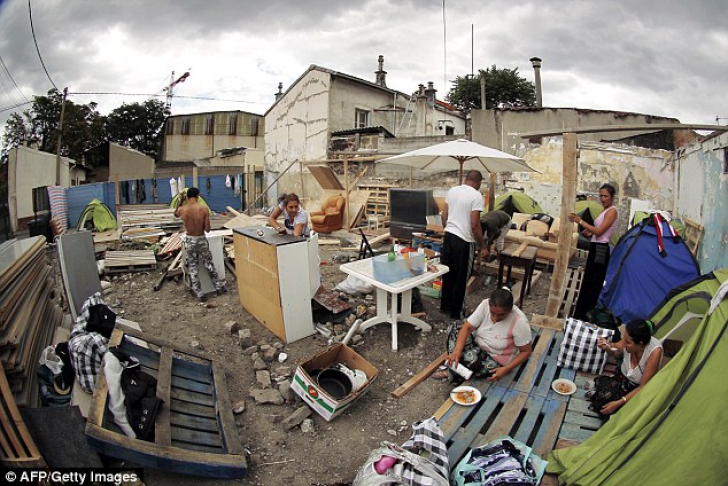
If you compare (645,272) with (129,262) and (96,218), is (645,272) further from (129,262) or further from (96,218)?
(96,218)

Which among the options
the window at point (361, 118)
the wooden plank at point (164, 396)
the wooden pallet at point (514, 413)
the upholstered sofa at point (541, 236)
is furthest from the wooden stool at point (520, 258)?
the window at point (361, 118)

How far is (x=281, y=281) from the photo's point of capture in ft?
15.3

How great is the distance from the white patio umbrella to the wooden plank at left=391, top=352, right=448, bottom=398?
292 centimetres

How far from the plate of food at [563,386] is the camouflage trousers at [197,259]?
4927mm

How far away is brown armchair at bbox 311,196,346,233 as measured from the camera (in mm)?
11641

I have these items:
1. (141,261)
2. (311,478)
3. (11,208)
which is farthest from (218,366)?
(11,208)

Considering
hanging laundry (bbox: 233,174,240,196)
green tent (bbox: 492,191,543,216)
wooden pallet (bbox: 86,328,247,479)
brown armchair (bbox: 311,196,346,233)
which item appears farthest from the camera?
hanging laundry (bbox: 233,174,240,196)

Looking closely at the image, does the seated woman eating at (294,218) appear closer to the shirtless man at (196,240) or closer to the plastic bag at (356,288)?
the plastic bag at (356,288)

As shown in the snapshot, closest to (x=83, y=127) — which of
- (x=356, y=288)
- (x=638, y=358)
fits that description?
(x=356, y=288)

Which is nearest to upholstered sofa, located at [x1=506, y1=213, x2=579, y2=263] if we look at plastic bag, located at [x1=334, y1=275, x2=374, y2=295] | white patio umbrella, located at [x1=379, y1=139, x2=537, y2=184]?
white patio umbrella, located at [x1=379, y1=139, x2=537, y2=184]

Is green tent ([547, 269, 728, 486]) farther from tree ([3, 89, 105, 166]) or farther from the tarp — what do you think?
tree ([3, 89, 105, 166])

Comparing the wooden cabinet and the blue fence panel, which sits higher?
the blue fence panel

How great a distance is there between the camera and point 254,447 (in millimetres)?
3316

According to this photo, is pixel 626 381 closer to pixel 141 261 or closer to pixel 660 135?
pixel 141 261
